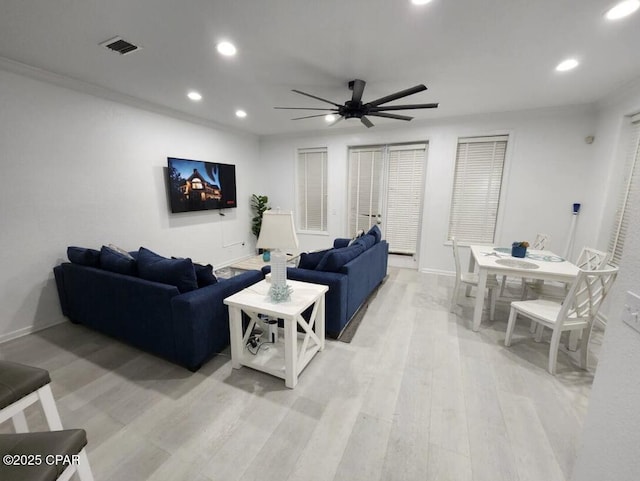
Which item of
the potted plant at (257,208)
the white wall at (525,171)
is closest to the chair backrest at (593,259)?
the white wall at (525,171)

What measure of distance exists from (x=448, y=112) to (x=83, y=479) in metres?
5.11

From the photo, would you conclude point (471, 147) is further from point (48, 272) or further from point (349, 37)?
point (48, 272)

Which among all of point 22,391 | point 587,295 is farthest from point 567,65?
point 22,391

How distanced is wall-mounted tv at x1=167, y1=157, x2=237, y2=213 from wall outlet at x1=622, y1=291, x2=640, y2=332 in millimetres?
4617

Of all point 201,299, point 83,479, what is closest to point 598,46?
point 201,299

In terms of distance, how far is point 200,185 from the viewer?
437cm

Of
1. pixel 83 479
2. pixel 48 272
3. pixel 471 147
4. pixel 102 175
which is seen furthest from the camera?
pixel 471 147

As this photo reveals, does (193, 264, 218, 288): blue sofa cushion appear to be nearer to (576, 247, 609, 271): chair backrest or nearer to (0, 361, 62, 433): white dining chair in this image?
(0, 361, 62, 433): white dining chair

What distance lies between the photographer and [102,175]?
10.3ft

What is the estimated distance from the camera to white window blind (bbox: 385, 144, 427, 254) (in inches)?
185

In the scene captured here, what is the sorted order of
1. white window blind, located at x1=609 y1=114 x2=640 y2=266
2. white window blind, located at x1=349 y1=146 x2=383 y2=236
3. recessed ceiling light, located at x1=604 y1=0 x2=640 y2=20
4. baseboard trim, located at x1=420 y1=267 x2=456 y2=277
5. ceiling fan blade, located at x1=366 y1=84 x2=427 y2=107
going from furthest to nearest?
white window blind, located at x1=349 y1=146 x2=383 y2=236, baseboard trim, located at x1=420 y1=267 x2=456 y2=277, white window blind, located at x1=609 y1=114 x2=640 y2=266, ceiling fan blade, located at x1=366 y1=84 x2=427 y2=107, recessed ceiling light, located at x1=604 y1=0 x2=640 y2=20

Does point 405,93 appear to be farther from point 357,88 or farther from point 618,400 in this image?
point 618,400

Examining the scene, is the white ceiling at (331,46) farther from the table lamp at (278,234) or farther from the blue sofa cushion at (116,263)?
the blue sofa cushion at (116,263)

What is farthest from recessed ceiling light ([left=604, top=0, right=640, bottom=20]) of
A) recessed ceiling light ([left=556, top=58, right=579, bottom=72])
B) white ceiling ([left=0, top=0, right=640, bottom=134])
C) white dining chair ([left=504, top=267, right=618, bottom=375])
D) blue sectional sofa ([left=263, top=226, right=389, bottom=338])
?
blue sectional sofa ([left=263, top=226, right=389, bottom=338])
